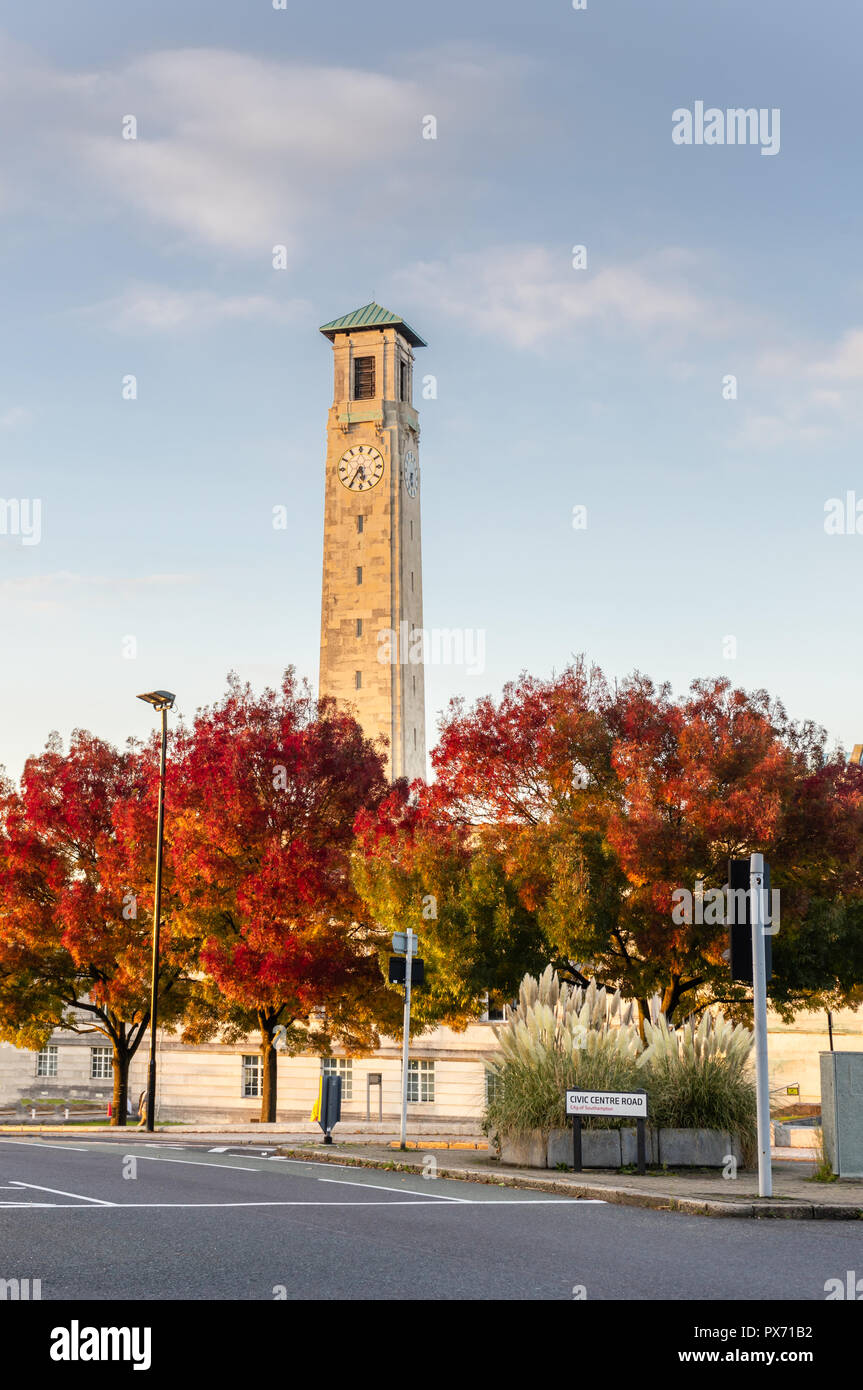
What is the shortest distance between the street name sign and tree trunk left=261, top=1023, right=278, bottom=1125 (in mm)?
18941

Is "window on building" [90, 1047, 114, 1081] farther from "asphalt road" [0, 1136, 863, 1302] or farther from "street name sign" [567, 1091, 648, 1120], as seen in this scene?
"street name sign" [567, 1091, 648, 1120]

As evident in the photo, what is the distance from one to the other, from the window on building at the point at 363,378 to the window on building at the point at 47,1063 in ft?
123

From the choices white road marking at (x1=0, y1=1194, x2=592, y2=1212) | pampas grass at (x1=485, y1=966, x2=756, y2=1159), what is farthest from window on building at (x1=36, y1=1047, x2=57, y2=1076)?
white road marking at (x1=0, y1=1194, x2=592, y2=1212)

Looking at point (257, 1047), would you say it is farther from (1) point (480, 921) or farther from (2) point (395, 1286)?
(2) point (395, 1286)

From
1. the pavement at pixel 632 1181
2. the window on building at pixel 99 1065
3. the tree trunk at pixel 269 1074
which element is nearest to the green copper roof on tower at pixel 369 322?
the window on building at pixel 99 1065

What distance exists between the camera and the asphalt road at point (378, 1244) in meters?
8.69

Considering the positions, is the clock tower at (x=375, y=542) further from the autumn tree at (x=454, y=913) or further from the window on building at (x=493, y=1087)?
the window on building at (x=493, y=1087)

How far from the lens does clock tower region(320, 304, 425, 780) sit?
70000 millimetres

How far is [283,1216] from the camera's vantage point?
12.4m

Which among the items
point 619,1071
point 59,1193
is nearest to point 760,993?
point 619,1071

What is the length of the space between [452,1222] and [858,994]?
21.2 metres

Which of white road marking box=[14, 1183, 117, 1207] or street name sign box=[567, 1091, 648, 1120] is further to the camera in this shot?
street name sign box=[567, 1091, 648, 1120]
